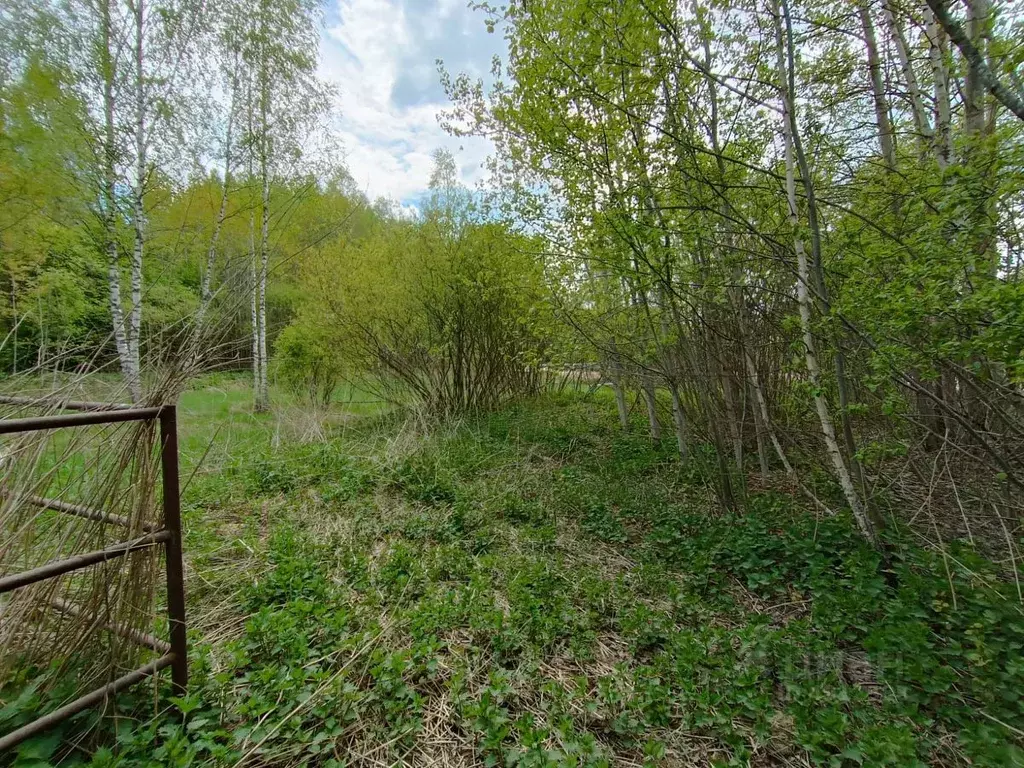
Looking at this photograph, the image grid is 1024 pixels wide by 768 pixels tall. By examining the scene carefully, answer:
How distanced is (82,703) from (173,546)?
40 cm

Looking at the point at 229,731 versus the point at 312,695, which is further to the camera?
the point at 312,695

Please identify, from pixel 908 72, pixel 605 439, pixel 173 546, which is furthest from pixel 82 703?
pixel 908 72

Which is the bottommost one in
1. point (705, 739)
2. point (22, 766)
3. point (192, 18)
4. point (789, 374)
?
point (705, 739)

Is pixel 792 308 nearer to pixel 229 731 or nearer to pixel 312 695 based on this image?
pixel 312 695

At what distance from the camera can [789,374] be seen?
346 cm

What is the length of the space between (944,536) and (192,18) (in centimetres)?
982

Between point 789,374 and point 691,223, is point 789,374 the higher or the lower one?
the lower one

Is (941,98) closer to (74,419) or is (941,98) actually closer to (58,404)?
(74,419)

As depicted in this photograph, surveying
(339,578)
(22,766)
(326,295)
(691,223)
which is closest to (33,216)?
(326,295)

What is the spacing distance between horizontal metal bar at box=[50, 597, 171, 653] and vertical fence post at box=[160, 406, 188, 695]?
0.04m

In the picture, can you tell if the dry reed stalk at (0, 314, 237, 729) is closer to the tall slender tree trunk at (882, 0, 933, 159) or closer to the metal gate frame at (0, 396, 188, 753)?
the metal gate frame at (0, 396, 188, 753)

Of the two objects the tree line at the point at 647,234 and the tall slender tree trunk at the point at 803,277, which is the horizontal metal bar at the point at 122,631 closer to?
the tree line at the point at 647,234

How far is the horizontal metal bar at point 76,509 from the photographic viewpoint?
122 centimetres

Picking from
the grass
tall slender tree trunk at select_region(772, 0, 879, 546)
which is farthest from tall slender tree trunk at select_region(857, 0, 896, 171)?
the grass
